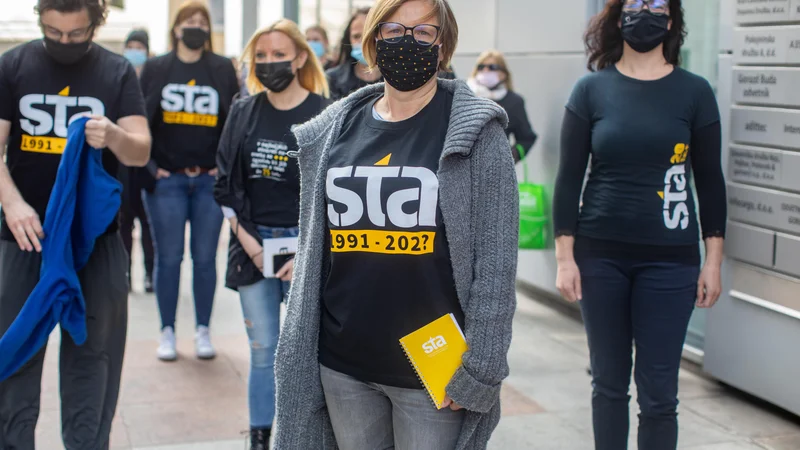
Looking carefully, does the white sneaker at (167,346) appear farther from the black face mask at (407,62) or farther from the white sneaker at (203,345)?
the black face mask at (407,62)

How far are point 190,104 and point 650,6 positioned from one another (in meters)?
3.39

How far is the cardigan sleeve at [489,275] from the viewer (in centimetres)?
260

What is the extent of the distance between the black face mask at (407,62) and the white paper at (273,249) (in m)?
1.72

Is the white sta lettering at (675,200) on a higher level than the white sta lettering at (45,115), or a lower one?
lower

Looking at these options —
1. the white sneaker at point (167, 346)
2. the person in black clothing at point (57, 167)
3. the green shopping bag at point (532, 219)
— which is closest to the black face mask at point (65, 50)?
the person in black clothing at point (57, 167)

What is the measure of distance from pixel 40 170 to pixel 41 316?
586mm

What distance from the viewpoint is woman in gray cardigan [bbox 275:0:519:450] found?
264 centimetres

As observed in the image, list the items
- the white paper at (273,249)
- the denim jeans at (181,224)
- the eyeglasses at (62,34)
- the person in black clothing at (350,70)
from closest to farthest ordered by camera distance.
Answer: the eyeglasses at (62,34) → the white paper at (273,249) → the person in black clothing at (350,70) → the denim jeans at (181,224)

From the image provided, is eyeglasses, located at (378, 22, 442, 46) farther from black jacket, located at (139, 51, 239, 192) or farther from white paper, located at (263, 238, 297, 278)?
black jacket, located at (139, 51, 239, 192)

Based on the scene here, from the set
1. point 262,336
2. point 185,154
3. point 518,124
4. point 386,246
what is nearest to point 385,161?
point 386,246

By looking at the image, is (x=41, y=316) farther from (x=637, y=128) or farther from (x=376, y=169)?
(x=637, y=128)

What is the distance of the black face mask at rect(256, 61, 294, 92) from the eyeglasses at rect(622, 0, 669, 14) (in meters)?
1.53

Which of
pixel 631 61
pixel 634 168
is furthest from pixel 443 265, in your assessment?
pixel 631 61

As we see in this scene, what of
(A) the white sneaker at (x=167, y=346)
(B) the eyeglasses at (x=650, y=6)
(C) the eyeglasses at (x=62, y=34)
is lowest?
(A) the white sneaker at (x=167, y=346)
